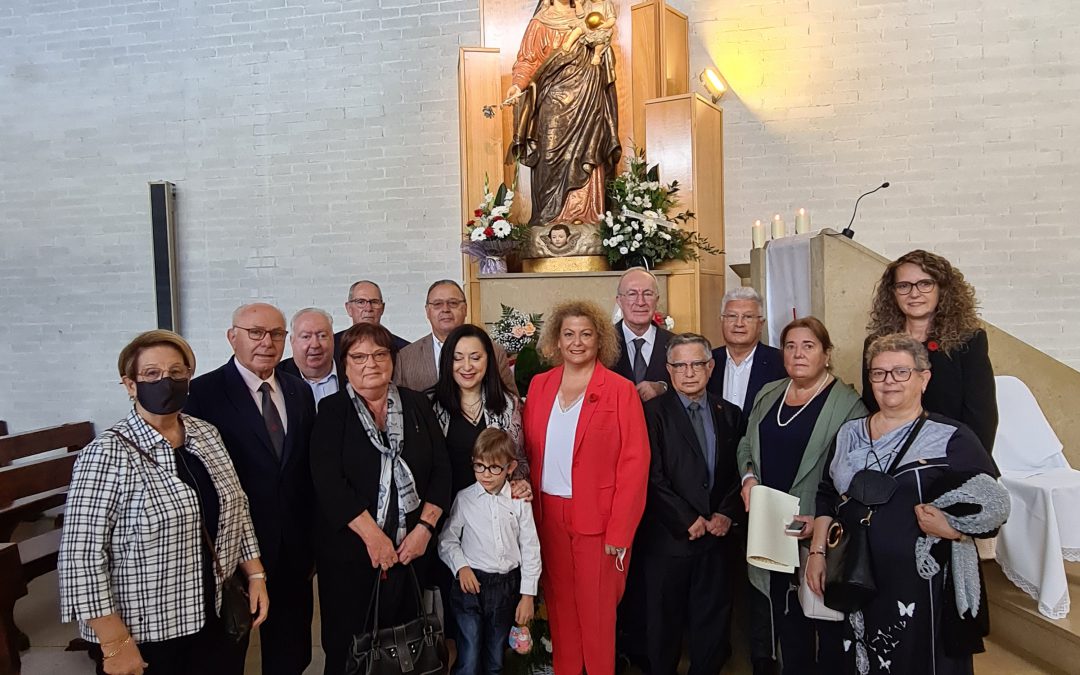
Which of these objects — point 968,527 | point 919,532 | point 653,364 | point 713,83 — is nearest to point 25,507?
point 653,364

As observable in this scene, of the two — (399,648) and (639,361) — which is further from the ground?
(639,361)

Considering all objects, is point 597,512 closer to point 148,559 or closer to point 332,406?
point 332,406

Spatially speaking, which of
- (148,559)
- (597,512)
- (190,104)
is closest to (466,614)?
(597,512)

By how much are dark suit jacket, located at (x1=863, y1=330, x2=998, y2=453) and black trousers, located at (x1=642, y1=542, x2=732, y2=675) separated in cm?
90

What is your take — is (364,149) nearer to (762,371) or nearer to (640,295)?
(640,295)

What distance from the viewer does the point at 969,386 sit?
224 centimetres

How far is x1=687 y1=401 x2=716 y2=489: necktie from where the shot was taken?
98.0 inches

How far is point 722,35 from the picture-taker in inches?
220

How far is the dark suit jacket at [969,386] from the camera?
2238mm

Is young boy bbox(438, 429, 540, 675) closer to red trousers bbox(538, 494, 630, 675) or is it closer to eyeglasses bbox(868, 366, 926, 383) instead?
red trousers bbox(538, 494, 630, 675)

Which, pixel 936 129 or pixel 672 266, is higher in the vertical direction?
pixel 936 129

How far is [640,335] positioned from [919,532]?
142cm

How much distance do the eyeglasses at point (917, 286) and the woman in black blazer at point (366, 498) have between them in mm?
1632

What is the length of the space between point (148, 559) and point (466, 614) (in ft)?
3.37
